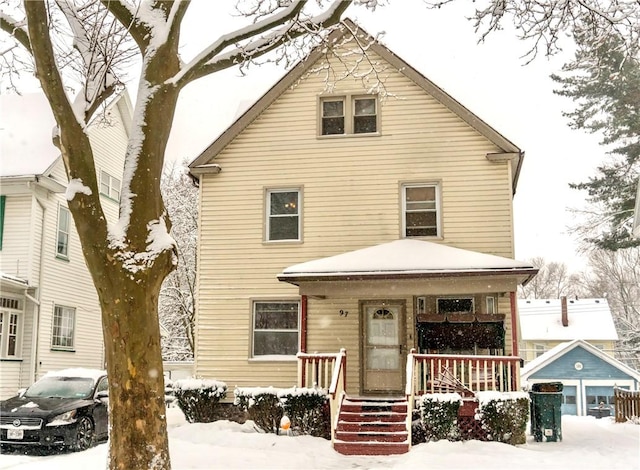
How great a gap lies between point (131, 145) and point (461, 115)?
10.5 metres

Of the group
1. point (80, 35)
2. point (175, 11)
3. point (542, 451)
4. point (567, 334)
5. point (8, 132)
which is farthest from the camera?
point (567, 334)

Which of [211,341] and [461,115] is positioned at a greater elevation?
[461,115]

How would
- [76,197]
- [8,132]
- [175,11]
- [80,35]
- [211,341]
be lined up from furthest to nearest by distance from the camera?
[8,132]
[211,341]
[80,35]
[175,11]
[76,197]

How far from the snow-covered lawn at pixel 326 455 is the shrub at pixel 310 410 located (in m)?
0.34

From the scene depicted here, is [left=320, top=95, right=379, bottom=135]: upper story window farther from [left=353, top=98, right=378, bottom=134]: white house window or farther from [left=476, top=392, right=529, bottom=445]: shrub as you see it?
[left=476, top=392, right=529, bottom=445]: shrub

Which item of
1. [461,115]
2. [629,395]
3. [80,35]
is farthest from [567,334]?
[80,35]

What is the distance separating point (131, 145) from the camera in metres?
7.64

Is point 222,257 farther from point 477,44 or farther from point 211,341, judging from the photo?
point 477,44

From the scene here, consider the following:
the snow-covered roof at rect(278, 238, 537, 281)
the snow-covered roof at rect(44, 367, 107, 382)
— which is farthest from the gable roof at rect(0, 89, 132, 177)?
the snow-covered roof at rect(278, 238, 537, 281)

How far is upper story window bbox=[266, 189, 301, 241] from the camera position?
16938mm

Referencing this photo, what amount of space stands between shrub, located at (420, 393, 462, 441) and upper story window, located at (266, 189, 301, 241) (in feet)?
19.1

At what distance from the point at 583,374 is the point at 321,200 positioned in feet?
82.7

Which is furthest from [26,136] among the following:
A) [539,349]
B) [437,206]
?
[539,349]

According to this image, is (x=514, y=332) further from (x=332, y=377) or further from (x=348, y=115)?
(x=348, y=115)
